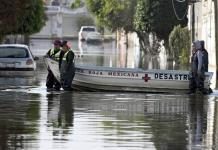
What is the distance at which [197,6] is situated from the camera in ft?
171

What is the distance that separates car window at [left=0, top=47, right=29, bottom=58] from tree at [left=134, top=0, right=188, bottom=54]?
68.8ft

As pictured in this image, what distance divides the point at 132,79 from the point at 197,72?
201 centimetres

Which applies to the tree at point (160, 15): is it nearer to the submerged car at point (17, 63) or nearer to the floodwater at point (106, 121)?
the submerged car at point (17, 63)

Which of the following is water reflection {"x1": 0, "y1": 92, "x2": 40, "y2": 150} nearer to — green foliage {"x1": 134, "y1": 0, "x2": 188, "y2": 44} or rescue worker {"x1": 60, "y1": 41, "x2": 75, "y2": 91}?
rescue worker {"x1": 60, "y1": 41, "x2": 75, "y2": 91}

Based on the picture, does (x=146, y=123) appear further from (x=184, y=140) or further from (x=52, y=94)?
(x=52, y=94)

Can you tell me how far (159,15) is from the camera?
54.3m

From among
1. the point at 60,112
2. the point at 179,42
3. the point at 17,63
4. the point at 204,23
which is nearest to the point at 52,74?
the point at 17,63

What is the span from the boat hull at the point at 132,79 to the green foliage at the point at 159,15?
3007 cm

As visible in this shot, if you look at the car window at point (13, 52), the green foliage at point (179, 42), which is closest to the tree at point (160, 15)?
the green foliage at point (179, 42)

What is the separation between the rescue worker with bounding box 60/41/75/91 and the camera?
78.9 feet

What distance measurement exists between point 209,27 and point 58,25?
84.4 metres

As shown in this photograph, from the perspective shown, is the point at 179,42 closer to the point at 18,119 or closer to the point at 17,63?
the point at 17,63

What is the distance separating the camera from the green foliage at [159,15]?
178 ft

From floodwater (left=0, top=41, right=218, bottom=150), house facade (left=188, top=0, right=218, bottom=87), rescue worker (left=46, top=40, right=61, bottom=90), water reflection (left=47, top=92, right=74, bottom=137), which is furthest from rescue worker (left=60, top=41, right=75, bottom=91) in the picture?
house facade (left=188, top=0, right=218, bottom=87)
